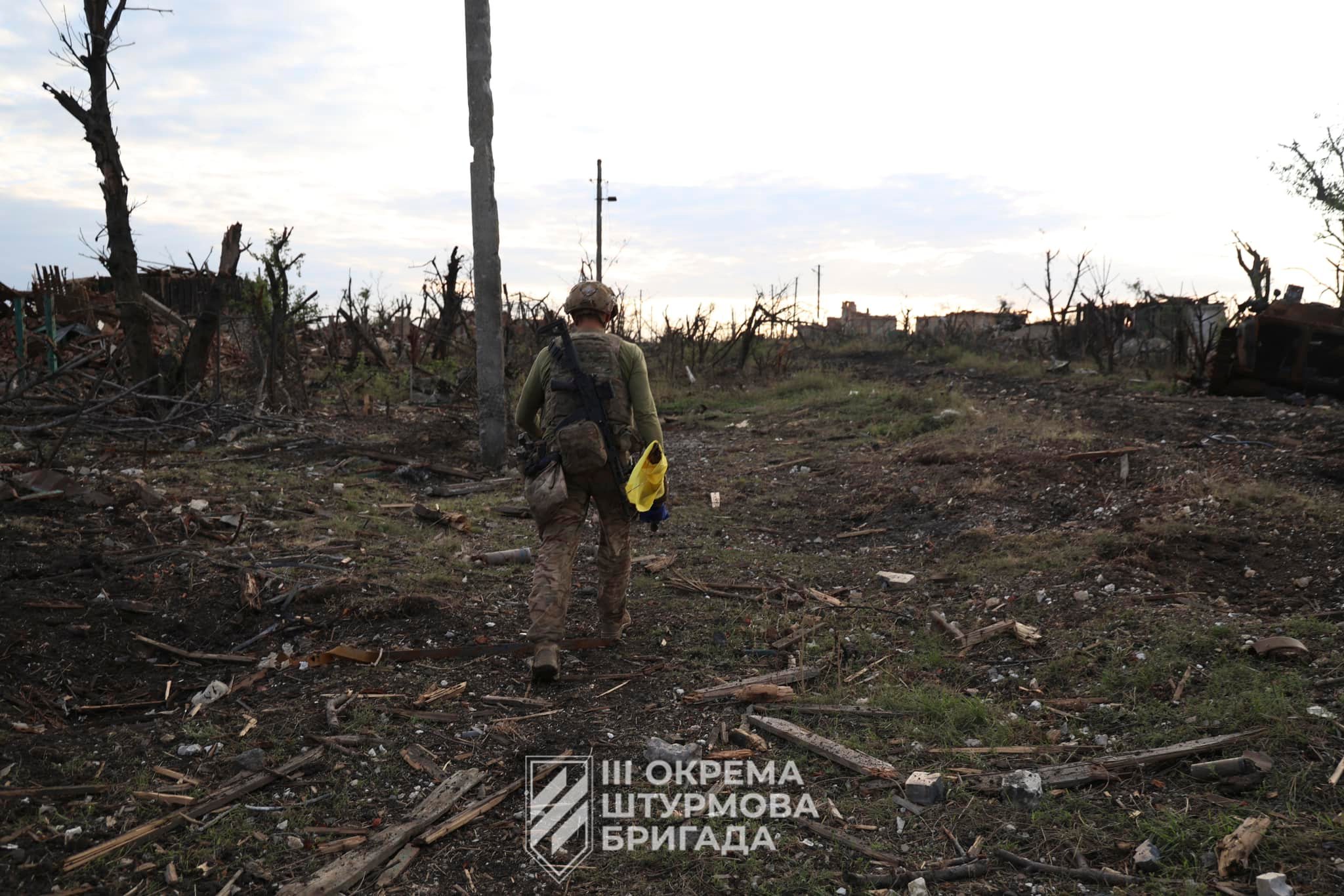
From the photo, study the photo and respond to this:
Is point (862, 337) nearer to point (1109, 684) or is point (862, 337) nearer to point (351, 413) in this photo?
point (351, 413)

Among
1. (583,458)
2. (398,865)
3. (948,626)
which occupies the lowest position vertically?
(398,865)

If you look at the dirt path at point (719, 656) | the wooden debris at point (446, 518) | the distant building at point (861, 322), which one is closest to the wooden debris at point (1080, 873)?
the dirt path at point (719, 656)

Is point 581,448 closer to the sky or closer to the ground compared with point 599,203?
closer to the ground

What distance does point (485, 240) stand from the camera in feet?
31.9

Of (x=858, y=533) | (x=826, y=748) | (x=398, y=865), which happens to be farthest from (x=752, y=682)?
(x=858, y=533)

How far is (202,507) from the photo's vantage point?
683cm

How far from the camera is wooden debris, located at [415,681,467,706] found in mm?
4012

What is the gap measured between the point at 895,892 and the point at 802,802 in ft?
1.74

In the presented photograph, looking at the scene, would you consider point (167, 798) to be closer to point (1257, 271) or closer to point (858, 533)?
point (858, 533)

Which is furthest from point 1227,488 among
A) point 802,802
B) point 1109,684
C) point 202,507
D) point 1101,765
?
point 202,507

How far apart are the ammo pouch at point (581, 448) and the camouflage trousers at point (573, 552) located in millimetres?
109

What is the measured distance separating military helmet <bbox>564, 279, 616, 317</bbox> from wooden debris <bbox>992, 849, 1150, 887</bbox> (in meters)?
3.08

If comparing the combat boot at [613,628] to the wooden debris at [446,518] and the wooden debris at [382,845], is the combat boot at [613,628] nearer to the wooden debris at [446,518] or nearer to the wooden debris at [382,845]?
the wooden debris at [382,845]

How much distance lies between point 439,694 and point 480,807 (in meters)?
1.04
